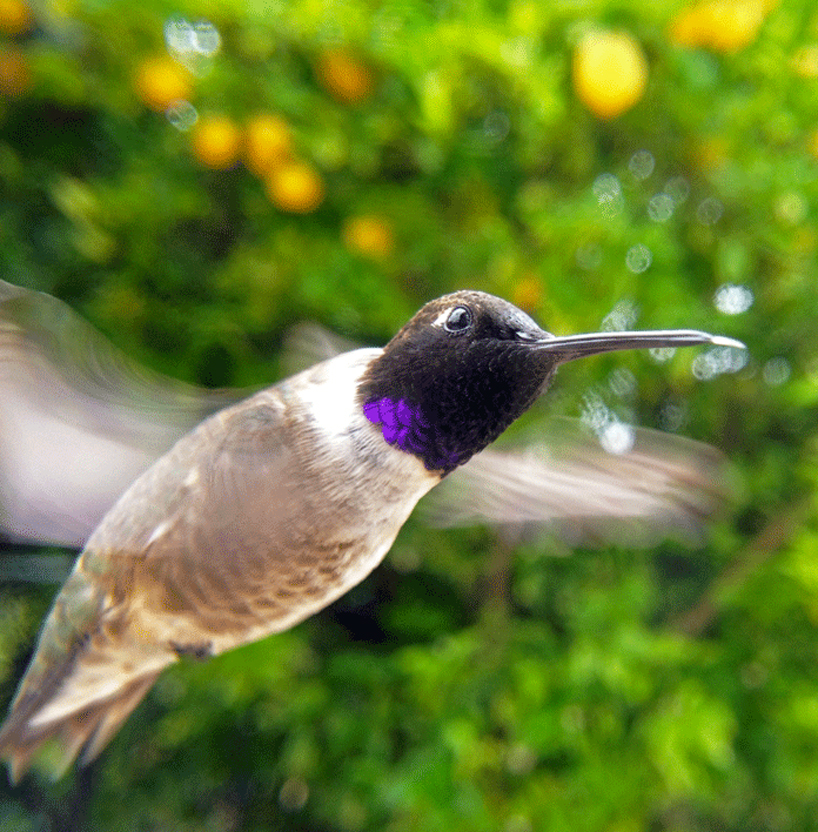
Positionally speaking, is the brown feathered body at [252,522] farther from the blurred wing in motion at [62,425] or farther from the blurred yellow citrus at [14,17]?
the blurred yellow citrus at [14,17]

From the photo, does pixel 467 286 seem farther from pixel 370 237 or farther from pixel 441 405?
pixel 441 405

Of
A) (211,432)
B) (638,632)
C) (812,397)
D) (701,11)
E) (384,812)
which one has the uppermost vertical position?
(701,11)

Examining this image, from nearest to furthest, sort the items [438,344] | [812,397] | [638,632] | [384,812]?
[438,344]
[812,397]
[638,632]
[384,812]

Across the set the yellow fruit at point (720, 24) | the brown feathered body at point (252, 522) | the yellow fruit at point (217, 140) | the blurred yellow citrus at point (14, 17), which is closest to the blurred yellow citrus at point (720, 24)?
the yellow fruit at point (720, 24)

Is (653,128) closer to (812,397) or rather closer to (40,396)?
(812,397)

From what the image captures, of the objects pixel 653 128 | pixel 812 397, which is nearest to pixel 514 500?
pixel 812 397
